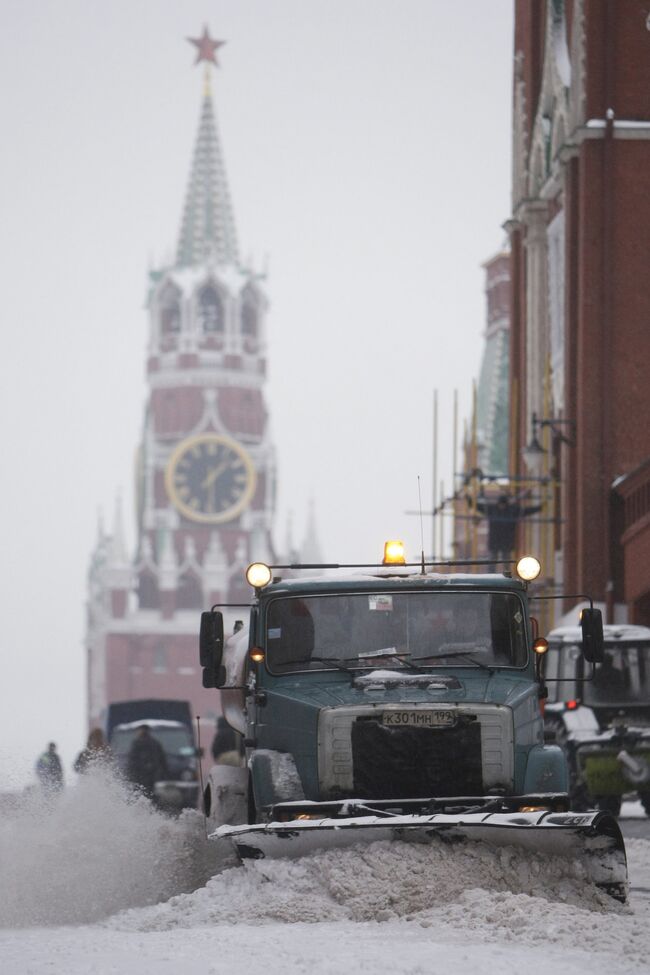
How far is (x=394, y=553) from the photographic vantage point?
15.6 metres

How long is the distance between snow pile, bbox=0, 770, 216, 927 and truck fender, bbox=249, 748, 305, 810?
1.17 meters

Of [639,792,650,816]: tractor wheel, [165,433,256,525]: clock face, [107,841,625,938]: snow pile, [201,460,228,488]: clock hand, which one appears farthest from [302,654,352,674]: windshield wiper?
[201,460,228,488]: clock hand

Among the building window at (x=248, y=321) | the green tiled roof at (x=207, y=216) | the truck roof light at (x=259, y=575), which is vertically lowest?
the truck roof light at (x=259, y=575)

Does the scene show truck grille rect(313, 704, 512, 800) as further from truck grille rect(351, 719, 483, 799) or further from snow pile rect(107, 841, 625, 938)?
snow pile rect(107, 841, 625, 938)

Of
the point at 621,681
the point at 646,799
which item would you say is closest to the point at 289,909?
the point at 646,799

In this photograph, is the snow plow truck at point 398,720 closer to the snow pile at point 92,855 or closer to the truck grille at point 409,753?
the truck grille at point 409,753

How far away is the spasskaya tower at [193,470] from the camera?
513 feet

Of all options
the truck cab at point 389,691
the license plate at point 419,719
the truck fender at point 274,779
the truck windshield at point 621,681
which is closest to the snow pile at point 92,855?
the truck cab at point 389,691

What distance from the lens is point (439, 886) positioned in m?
13.0

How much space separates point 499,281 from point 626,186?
6251 cm

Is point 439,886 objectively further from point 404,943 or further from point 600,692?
point 600,692

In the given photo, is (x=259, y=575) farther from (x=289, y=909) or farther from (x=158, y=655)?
(x=158, y=655)

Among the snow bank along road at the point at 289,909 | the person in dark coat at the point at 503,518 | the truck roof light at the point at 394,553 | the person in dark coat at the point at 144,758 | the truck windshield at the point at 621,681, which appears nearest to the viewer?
the snow bank along road at the point at 289,909

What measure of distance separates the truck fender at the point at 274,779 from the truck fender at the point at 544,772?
4.78 ft
